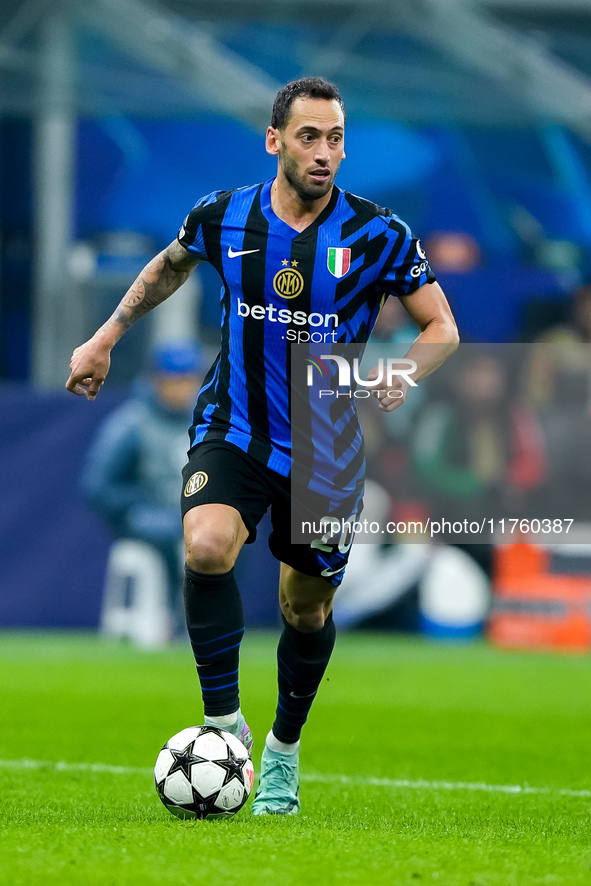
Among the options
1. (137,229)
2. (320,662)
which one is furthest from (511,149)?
(320,662)

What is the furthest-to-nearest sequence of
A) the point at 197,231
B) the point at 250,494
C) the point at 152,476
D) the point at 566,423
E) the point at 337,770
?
1. the point at 566,423
2. the point at 152,476
3. the point at 337,770
4. the point at 197,231
5. the point at 250,494

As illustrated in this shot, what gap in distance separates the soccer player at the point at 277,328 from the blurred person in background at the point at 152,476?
6.14m

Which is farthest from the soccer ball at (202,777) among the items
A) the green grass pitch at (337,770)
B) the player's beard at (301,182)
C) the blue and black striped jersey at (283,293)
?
the player's beard at (301,182)

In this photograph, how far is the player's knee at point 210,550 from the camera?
4434 millimetres

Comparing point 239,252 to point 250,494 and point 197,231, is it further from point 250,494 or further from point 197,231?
point 250,494

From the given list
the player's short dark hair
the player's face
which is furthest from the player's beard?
the player's short dark hair

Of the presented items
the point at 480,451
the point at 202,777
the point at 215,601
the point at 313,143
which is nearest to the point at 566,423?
the point at 480,451

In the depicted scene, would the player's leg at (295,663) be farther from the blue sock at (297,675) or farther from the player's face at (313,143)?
the player's face at (313,143)

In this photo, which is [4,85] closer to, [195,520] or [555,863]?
[195,520]

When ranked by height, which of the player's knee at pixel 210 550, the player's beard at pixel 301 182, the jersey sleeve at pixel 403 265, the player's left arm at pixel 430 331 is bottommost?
the player's knee at pixel 210 550

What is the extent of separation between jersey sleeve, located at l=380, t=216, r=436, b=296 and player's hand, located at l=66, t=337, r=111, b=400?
1011 mm

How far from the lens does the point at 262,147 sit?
A: 525 inches

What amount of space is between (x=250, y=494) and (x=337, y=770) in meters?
1.84

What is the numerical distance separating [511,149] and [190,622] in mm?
10075
